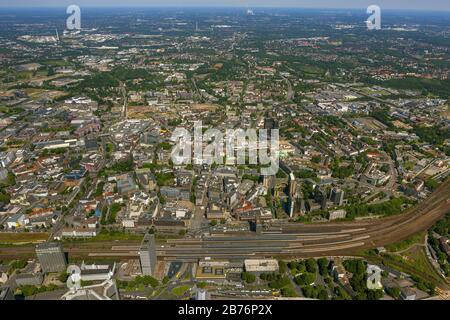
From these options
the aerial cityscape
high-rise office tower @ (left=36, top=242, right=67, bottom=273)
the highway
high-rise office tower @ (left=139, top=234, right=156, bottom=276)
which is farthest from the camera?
the highway

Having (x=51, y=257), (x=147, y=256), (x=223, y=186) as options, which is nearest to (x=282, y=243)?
(x=223, y=186)

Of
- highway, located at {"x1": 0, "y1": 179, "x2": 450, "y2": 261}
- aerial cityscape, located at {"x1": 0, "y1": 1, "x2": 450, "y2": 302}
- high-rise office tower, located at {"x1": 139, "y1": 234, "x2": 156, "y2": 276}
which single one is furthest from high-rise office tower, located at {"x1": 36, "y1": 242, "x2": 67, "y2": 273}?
high-rise office tower, located at {"x1": 139, "y1": 234, "x2": 156, "y2": 276}

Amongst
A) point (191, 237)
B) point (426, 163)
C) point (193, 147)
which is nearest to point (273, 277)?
point (191, 237)

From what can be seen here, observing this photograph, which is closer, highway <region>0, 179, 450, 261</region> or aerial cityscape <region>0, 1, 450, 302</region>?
aerial cityscape <region>0, 1, 450, 302</region>

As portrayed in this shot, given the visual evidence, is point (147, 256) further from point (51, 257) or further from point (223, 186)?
point (223, 186)

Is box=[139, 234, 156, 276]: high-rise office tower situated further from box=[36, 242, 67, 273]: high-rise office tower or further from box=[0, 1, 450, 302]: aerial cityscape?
box=[36, 242, 67, 273]: high-rise office tower

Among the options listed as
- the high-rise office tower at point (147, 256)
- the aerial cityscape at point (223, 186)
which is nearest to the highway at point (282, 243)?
the aerial cityscape at point (223, 186)
